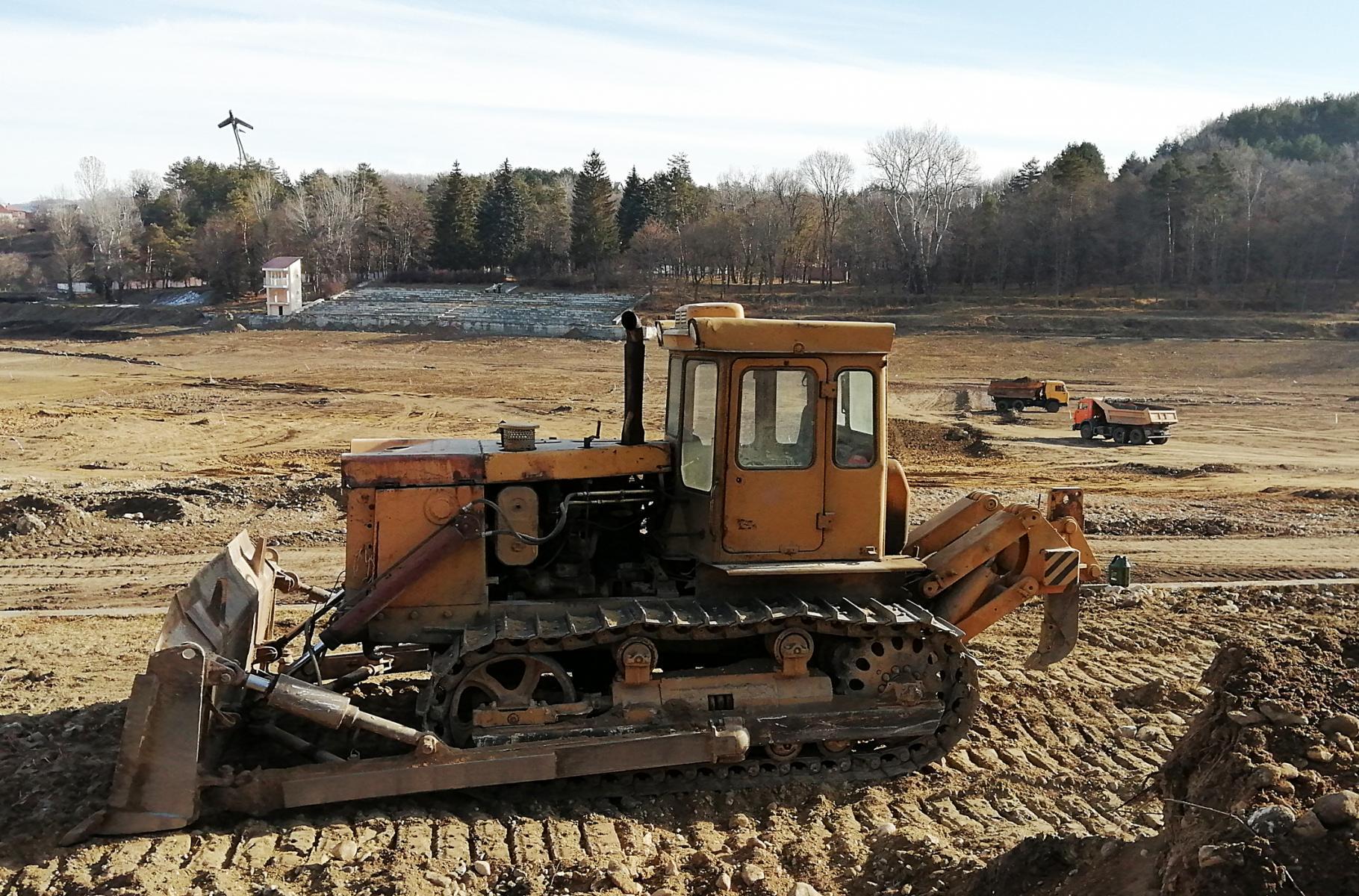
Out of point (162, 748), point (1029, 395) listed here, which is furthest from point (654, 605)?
point (1029, 395)

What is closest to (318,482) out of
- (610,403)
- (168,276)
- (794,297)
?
(610,403)

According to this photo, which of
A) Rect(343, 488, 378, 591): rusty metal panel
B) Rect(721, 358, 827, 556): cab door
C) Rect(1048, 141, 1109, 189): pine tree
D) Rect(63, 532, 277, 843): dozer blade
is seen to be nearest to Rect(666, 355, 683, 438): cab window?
Rect(721, 358, 827, 556): cab door

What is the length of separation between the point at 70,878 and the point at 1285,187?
79.7m

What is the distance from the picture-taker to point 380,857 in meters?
5.80

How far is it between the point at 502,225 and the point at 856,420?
73448mm

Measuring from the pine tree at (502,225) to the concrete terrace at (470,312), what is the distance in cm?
545

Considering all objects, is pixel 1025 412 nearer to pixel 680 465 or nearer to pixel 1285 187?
pixel 680 465

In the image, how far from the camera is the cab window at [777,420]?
Answer: 698 centimetres

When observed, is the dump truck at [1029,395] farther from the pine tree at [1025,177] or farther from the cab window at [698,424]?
the pine tree at [1025,177]

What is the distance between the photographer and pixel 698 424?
23.8 ft

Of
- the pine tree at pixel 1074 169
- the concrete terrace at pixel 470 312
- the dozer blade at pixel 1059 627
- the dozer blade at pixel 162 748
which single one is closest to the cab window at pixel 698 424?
the dozer blade at pixel 1059 627

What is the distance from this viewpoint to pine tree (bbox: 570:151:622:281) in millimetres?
74125

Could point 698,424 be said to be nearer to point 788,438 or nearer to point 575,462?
point 788,438

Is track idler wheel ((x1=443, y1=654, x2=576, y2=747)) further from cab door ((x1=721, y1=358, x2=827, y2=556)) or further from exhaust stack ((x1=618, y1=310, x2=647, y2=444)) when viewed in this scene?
exhaust stack ((x1=618, y1=310, x2=647, y2=444))
